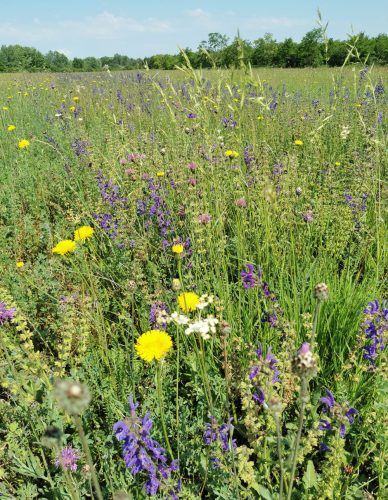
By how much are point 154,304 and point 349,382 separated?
96cm

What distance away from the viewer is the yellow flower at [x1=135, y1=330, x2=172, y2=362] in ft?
4.58

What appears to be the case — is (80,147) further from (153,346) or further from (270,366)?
(270,366)

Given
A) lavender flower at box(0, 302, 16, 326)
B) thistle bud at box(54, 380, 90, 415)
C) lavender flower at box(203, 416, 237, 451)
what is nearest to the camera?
thistle bud at box(54, 380, 90, 415)

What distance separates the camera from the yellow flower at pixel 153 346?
1396 mm

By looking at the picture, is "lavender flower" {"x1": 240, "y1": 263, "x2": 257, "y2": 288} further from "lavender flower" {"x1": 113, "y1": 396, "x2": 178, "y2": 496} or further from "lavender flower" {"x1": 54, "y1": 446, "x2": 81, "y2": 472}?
"lavender flower" {"x1": 54, "y1": 446, "x2": 81, "y2": 472}

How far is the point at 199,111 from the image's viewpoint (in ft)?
7.02

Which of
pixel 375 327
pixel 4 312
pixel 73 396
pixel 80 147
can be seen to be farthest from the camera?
pixel 80 147

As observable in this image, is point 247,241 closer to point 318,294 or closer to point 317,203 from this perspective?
point 317,203

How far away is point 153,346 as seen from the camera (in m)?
1.43

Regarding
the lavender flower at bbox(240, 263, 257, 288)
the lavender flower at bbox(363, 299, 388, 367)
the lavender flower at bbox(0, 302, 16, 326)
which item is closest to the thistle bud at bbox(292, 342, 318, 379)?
the lavender flower at bbox(363, 299, 388, 367)

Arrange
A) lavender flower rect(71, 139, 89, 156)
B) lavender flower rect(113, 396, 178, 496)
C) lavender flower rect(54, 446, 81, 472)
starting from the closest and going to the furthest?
lavender flower rect(113, 396, 178, 496) → lavender flower rect(54, 446, 81, 472) → lavender flower rect(71, 139, 89, 156)

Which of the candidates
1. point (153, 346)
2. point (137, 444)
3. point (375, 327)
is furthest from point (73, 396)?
point (375, 327)

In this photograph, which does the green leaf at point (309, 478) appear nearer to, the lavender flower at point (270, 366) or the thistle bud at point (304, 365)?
the lavender flower at point (270, 366)

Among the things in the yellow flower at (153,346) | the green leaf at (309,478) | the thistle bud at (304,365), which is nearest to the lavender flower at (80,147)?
the yellow flower at (153,346)
